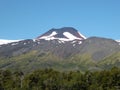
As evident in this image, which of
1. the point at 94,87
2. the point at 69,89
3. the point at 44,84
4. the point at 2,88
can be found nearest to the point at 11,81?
the point at 2,88

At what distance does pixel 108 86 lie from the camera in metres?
148

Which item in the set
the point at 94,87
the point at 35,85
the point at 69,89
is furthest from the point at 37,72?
the point at 94,87

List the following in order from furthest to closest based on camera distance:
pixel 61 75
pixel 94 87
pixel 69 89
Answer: pixel 61 75
pixel 69 89
pixel 94 87

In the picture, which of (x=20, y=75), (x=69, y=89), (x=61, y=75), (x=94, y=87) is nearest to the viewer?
(x=94, y=87)

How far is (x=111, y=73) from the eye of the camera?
151125 millimetres

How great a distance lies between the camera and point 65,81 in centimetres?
16038

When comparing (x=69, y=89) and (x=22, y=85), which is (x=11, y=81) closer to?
(x=22, y=85)

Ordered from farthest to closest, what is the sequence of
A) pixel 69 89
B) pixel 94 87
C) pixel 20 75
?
pixel 20 75
pixel 69 89
pixel 94 87

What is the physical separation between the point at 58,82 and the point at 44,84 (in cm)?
618

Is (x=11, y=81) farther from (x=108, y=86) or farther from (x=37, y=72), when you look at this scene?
(x=108, y=86)

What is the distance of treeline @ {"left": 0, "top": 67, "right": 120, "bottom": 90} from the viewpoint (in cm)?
14950

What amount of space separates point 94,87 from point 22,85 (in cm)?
3470

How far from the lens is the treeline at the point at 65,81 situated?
149500 mm

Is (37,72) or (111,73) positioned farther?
(37,72)
